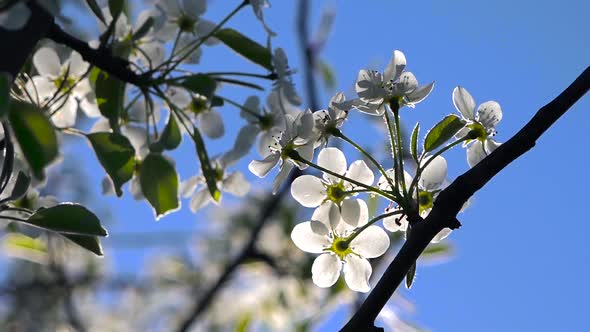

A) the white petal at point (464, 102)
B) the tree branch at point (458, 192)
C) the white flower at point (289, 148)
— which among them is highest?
the white petal at point (464, 102)

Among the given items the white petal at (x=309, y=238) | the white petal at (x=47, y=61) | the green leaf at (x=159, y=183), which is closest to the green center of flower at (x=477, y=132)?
the white petal at (x=309, y=238)

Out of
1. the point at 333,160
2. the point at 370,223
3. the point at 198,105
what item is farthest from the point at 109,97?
the point at 370,223

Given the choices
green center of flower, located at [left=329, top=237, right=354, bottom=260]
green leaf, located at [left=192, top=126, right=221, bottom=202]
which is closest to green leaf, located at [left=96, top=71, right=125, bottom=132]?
green leaf, located at [left=192, top=126, right=221, bottom=202]

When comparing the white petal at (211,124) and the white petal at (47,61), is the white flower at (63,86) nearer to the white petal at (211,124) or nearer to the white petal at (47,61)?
the white petal at (47,61)

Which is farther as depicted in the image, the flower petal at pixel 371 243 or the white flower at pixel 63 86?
the white flower at pixel 63 86

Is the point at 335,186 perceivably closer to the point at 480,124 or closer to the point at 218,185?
the point at 480,124

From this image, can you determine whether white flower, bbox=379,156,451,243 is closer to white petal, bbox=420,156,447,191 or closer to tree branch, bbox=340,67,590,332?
Answer: white petal, bbox=420,156,447,191

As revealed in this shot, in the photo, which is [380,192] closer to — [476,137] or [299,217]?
[476,137]
